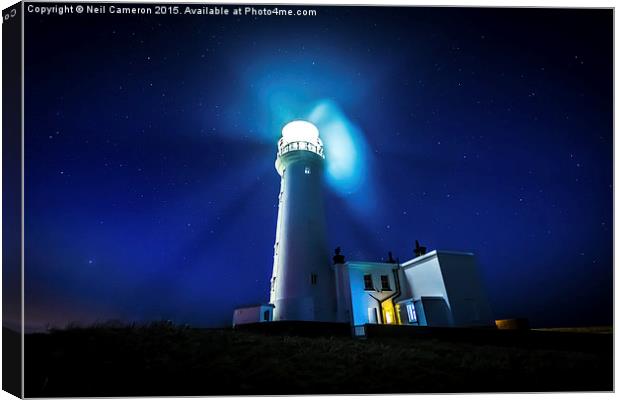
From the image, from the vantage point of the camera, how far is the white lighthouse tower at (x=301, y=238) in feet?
49.3

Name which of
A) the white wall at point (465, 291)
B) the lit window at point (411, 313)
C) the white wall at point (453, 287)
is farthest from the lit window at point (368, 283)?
the white wall at point (465, 291)

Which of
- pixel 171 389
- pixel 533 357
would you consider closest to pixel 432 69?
pixel 533 357

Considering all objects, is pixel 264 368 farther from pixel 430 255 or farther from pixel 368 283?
pixel 430 255

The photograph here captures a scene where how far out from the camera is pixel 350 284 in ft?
51.4

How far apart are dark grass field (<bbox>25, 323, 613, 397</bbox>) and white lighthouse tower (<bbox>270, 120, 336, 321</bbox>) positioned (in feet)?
24.2

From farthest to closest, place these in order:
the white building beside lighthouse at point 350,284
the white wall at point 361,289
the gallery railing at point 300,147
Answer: the gallery railing at point 300,147 → the white wall at point 361,289 → the white building beside lighthouse at point 350,284

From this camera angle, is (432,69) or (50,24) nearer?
(50,24)

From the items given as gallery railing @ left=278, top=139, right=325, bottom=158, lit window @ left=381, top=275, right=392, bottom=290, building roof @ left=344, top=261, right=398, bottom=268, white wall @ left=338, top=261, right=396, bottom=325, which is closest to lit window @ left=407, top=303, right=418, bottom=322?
white wall @ left=338, top=261, right=396, bottom=325

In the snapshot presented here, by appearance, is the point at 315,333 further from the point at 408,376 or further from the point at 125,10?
the point at 125,10

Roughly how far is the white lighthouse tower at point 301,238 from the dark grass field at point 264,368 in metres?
7.37

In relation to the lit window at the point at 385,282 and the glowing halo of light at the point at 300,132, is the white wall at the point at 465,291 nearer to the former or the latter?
the lit window at the point at 385,282

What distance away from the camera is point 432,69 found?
9.91m

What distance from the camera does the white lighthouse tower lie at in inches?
591

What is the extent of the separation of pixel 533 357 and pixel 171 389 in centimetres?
731
